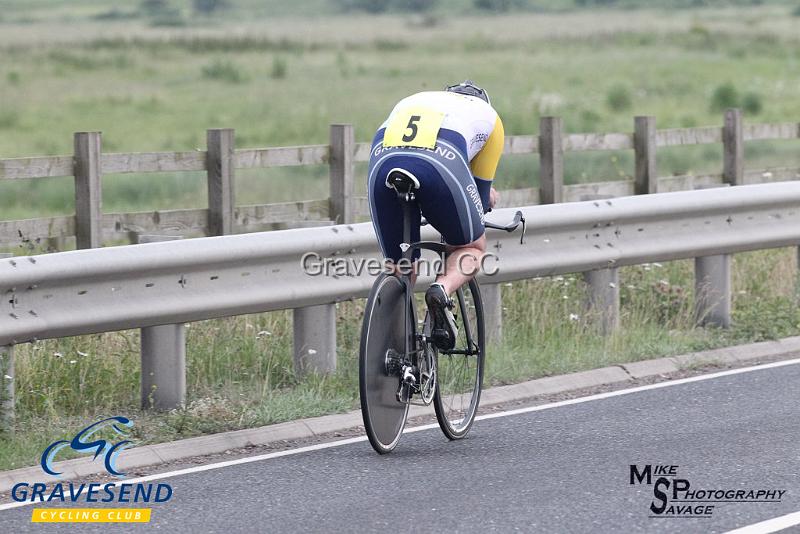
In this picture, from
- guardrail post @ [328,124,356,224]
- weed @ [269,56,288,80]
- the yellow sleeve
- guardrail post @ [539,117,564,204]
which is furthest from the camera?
weed @ [269,56,288,80]

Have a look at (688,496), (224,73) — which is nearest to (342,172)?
(688,496)

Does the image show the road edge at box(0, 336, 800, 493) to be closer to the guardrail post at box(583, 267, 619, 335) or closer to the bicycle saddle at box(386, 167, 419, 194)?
the guardrail post at box(583, 267, 619, 335)

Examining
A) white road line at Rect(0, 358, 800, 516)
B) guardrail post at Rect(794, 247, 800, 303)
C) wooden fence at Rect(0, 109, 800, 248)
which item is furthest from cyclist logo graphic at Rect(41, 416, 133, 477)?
guardrail post at Rect(794, 247, 800, 303)

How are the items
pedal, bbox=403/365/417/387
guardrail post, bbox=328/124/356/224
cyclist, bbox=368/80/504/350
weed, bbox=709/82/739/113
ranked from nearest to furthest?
1. cyclist, bbox=368/80/504/350
2. pedal, bbox=403/365/417/387
3. guardrail post, bbox=328/124/356/224
4. weed, bbox=709/82/739/113

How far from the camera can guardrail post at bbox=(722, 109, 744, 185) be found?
55.2 feet

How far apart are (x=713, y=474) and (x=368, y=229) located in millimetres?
2962

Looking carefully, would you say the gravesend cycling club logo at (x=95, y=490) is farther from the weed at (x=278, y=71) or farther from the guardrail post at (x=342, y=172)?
the weed at (x=278, y=71)

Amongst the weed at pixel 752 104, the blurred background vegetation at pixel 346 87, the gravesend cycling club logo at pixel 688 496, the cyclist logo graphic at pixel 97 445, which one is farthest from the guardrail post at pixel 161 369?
the weed at pixel 752 104

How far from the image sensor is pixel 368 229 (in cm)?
919

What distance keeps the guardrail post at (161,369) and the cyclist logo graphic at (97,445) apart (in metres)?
0.33

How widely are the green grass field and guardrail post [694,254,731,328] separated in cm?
12

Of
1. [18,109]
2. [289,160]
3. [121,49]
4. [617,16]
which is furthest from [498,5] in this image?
[289,160]

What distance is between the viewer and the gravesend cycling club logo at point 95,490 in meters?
6.37

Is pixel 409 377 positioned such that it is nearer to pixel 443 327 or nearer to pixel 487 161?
pixel 443 327
